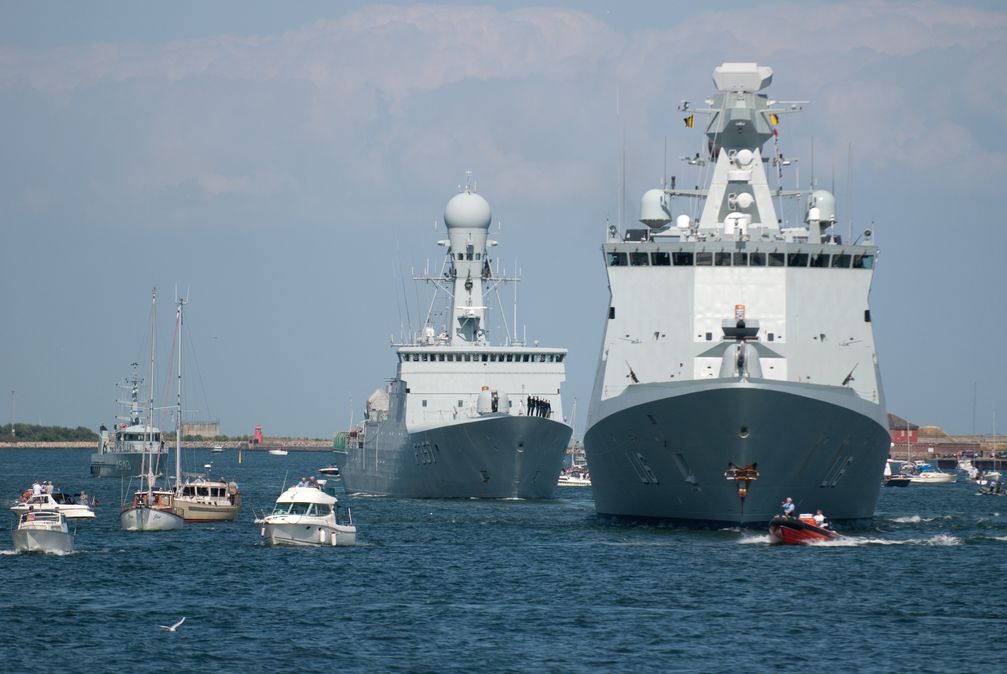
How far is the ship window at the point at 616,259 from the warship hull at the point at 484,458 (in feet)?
69.0

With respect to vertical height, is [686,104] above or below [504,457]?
above

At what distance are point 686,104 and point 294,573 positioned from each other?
908 inches

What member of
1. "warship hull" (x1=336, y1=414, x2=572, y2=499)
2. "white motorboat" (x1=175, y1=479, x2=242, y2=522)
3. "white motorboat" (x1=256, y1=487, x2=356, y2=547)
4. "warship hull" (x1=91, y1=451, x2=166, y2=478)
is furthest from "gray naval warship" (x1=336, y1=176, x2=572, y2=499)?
"warship hull" (x1=91, y1=451, x2=166, y2=478)

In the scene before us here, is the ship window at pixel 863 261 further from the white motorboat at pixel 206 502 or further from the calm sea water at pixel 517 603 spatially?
the white motorboat at pixel 206 502

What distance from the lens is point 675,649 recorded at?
31312mm

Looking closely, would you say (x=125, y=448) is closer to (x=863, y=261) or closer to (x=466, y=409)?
(x=466, y=409)

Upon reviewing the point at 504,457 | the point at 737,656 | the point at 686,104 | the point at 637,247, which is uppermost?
the point at 686,104

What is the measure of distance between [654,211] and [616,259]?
2.51 meters

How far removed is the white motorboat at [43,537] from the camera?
47.9 metres

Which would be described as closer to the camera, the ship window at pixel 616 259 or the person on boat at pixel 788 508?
the person on boat at pixel 788 508

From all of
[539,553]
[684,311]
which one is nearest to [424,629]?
[539,553]

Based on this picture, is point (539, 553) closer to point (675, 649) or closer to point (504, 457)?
point (675, 649)

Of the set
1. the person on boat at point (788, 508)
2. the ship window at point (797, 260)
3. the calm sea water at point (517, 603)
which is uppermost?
the ship window at point (797, 260)

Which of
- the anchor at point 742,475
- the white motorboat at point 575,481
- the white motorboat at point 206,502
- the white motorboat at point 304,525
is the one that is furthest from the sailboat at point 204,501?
the white motorboat at point 575,481
